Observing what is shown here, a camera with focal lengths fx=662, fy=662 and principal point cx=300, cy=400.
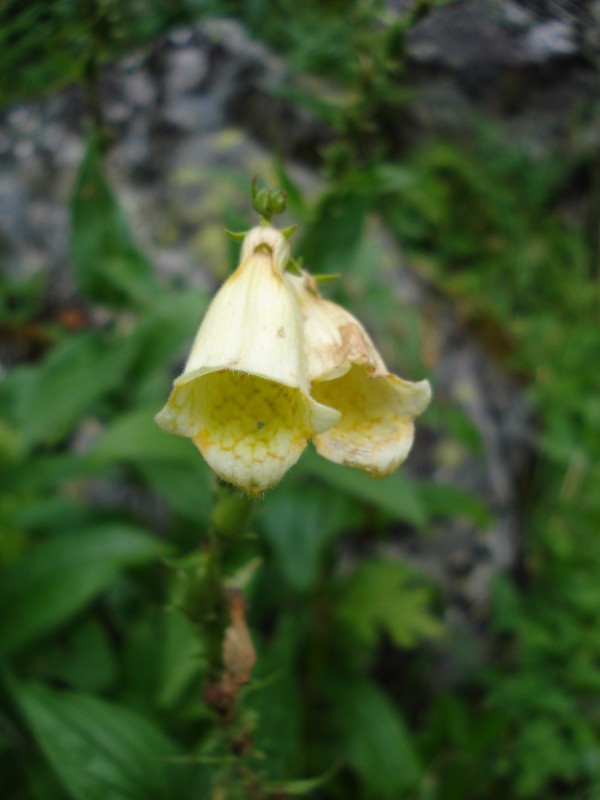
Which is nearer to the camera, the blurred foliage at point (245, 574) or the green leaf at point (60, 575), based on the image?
the blurred foliage at point (245, 574)

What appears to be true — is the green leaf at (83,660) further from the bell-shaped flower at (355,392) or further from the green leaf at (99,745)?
the bell-shaped flower at (355,392)

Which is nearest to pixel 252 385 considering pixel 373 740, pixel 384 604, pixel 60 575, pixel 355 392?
pixel 355 392

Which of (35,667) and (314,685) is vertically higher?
(35,667)

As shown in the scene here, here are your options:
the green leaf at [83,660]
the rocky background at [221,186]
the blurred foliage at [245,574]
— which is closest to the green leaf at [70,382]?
the blurred foliage at [245,574]

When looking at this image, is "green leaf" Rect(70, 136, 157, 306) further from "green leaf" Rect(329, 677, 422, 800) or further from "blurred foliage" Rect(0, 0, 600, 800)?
"green leaf" Rect(329, 677, 422, 800)

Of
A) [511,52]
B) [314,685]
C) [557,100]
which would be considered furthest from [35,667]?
[557,100]

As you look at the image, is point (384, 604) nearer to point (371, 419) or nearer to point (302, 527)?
point (302, 527)

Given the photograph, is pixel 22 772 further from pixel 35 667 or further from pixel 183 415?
pixel 183 415
